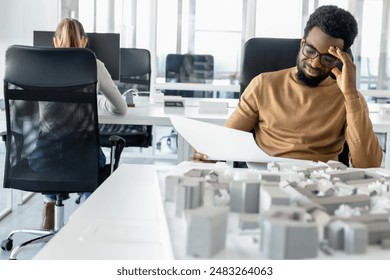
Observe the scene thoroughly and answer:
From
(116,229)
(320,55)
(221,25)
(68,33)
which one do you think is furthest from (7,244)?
(221,25)

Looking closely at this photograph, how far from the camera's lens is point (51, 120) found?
255 cm

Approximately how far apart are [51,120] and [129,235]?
1.78 metres

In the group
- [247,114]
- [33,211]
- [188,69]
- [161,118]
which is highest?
[188,69]

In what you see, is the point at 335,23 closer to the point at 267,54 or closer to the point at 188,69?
the point at 267,54

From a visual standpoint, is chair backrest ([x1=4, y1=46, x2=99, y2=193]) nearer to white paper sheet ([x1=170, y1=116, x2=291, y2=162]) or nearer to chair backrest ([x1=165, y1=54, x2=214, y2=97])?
white paper sheet ([x1=170, y1=116, x2=291, y2=162])

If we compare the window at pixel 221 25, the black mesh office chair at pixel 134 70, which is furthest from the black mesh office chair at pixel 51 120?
the window at pixel 221 25

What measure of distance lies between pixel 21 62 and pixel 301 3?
14.9 ft

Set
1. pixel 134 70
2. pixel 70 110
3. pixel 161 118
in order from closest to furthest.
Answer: pixel 70 110
pixel 161 118
pixel 134 70

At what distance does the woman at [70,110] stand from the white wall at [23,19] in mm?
1656

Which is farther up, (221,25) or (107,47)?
(221,25)

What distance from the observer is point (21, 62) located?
2.51 metres

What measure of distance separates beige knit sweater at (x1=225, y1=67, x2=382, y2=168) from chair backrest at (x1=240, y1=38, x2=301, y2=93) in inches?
19.1
